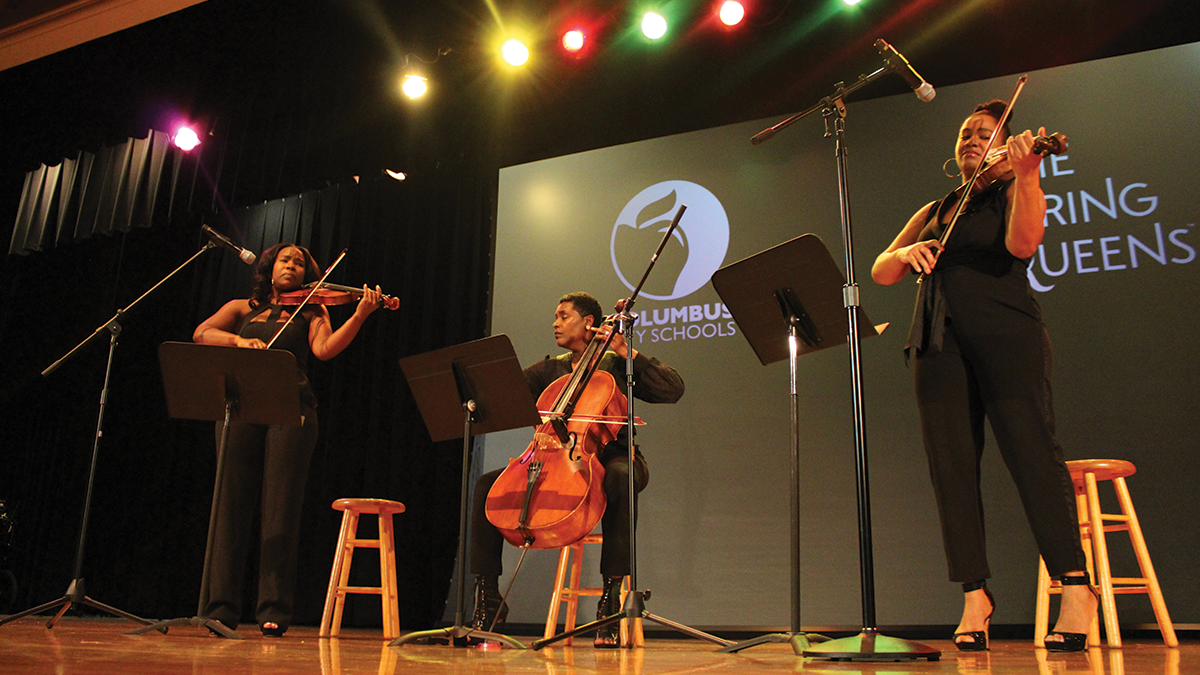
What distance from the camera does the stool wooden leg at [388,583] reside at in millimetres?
3168

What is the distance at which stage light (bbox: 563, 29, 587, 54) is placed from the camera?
14.6ft

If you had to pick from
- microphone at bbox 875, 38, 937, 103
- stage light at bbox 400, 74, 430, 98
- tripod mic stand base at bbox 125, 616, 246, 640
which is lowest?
tripod mic stand base at bbox 125, 616, 246, 640

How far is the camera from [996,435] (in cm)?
225

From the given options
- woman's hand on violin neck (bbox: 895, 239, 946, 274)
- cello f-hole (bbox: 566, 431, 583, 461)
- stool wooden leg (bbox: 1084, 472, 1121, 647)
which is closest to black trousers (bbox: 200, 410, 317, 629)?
cello f-hole (bbox: 566, 431, 583, 461)

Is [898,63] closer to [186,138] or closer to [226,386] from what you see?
[226,386]

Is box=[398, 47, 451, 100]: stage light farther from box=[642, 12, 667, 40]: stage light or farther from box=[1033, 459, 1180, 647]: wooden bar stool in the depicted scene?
box=[1033, 459, 1180, 647]: wooden bar stool

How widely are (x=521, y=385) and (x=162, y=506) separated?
12.3 ft

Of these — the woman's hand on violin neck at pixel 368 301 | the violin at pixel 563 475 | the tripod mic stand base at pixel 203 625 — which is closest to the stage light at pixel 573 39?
the woman's hand on violin neck at pixel 368 301

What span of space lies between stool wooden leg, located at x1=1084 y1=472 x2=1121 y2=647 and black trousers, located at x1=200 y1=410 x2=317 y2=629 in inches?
104

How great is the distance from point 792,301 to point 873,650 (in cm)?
90

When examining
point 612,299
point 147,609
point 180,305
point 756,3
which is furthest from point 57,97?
point 756,3

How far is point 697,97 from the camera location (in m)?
4.44

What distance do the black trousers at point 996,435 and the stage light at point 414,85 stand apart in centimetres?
332

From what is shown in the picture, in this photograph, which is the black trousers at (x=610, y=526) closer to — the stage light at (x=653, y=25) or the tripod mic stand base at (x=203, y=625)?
the tripod mic stand base at (x=203, y=625)
